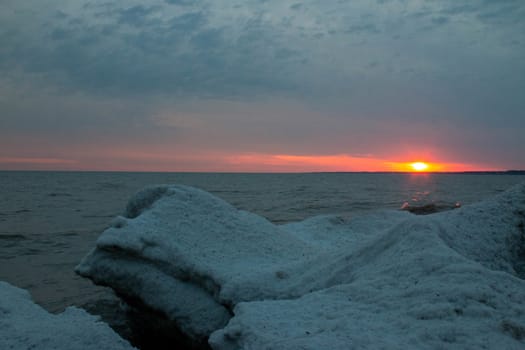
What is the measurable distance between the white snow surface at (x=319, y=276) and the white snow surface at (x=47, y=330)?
48cm

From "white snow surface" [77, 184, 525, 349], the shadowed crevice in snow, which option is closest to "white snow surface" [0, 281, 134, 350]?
"white snow surface" [77, 184, 525, 349]

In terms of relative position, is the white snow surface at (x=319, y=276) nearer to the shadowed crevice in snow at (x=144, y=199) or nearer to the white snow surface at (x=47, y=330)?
the shadowed crevice in snow at (x=144, y=199)

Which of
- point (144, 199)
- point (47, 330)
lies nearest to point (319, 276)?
point (47, 330)

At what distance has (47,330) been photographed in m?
3.65

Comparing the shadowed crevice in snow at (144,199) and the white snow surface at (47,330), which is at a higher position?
the shadowed crevice in snow at (144,199)

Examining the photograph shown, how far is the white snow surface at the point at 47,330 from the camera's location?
3.40 metres

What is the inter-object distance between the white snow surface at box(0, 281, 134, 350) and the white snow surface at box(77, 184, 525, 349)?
48 cm

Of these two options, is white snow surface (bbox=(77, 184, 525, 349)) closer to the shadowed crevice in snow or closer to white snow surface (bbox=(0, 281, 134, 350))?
the shadowed crevice in snow

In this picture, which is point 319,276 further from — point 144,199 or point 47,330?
point 144,199

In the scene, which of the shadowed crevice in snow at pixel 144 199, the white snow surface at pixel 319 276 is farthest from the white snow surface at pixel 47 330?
the shadowed crevice in snow at pixel 144 199

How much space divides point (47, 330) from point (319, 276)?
2505mm

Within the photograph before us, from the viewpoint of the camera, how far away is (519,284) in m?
2.62

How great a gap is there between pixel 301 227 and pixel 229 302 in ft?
11.4

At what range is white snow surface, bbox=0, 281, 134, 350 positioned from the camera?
340 cm
